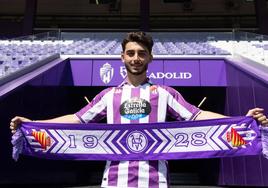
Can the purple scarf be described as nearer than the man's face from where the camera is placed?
No

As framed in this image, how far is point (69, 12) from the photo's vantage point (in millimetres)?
21406

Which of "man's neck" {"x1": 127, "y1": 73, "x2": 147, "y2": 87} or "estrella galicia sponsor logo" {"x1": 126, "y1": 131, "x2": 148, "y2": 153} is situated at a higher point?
"man's neck" {"x1": 127, "y1": 73, "x2": 147, "y2": 87}

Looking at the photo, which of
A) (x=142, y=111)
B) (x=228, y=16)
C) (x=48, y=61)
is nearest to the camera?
(x=142, y=111)

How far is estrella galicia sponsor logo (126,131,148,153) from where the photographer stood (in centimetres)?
211

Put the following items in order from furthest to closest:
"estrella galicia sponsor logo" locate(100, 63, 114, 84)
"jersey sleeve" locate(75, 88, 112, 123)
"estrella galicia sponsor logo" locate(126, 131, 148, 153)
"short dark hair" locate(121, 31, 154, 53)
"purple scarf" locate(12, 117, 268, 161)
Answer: "estrella galicia sponsor logo" locate(100, 63, 114, 84)
"purple scarf" locate(12, 117, 268, 161)
"estrella galicia sponsor logo" locate(126, 131, 148, 153)
"jersey sleeve" locate(75, 88, 112, 123)
"short dark hair" locate(121, 31, 154, 53)

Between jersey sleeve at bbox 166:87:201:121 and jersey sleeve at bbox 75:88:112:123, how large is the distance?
32 cm

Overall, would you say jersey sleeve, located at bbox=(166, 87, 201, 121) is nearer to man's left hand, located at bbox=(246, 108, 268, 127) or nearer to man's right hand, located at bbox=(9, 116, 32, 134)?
man's left hand, located at bbox=(246, 108, 268, 127)

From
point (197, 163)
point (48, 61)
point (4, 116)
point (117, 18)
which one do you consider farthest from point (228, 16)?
point (4, 116)

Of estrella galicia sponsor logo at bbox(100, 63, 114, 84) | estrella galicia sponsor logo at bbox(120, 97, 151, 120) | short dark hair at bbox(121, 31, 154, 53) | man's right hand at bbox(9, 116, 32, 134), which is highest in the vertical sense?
estrella galicia sponsor logo at bbox(100, 63, 114, 84)

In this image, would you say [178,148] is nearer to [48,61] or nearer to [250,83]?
[250,83]

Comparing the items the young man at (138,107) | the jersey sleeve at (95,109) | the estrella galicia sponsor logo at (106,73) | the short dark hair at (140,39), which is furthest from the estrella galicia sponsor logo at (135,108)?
the estrella galicia sponsor logo at (106,73)

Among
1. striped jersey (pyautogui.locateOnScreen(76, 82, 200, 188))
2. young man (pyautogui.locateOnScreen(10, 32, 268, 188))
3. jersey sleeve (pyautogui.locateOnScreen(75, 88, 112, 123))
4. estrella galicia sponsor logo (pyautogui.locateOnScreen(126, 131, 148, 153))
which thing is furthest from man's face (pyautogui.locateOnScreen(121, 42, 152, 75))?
estrella galicia sponsor logo (pyautogui.locateOnScreen(126, 131, 148, 153))

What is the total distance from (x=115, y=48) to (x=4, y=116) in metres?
6.34

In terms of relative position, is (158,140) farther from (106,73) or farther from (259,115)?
(106,73)
